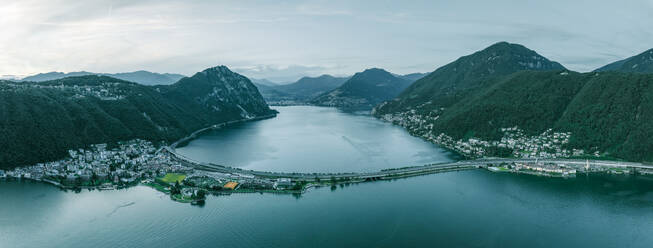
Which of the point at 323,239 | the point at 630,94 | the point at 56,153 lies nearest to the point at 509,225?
the point at 323,239

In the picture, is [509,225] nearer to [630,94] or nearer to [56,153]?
[630,94]

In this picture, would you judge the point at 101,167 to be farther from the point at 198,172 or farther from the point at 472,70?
the point at 472,70

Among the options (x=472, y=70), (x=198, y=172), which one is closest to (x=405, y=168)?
(x=198, y=172)

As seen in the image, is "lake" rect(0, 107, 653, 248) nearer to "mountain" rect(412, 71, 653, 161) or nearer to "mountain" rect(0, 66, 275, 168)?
"mountain" rect(0, 66, 275, 168)

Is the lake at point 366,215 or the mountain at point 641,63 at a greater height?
the mountain at point 641,63

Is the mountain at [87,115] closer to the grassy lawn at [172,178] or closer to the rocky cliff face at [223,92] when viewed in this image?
the rocky cliff face at [223,92]

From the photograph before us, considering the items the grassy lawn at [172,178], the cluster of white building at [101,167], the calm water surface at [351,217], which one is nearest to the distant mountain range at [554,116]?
the calm water surface at [351,217]

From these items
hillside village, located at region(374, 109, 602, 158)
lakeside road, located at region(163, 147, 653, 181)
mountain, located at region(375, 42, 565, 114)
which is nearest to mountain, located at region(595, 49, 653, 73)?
mountain, located at region(375, 42, 565, 114)
